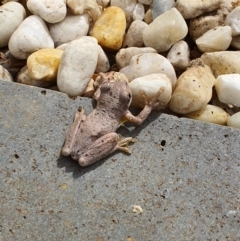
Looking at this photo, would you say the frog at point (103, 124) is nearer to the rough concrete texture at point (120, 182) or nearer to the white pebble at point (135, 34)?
the rough concrete texture at point (120, 182)

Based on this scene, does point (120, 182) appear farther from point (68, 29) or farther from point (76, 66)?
point (68, 29)

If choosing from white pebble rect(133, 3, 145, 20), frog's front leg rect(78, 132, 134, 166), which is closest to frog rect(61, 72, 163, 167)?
frog's front leg rect(78, 132, 134, 166)

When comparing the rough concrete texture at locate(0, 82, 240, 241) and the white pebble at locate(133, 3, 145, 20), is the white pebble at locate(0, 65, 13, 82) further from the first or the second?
the white pebble at locate(133, 3, 145, 20)

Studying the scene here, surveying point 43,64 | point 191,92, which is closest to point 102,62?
point 43,64

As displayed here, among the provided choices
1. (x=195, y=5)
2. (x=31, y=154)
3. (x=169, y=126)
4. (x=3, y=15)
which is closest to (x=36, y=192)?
(x=31, y=154)

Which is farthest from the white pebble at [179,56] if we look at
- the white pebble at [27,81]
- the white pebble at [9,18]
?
the white pebble at [9,18]
